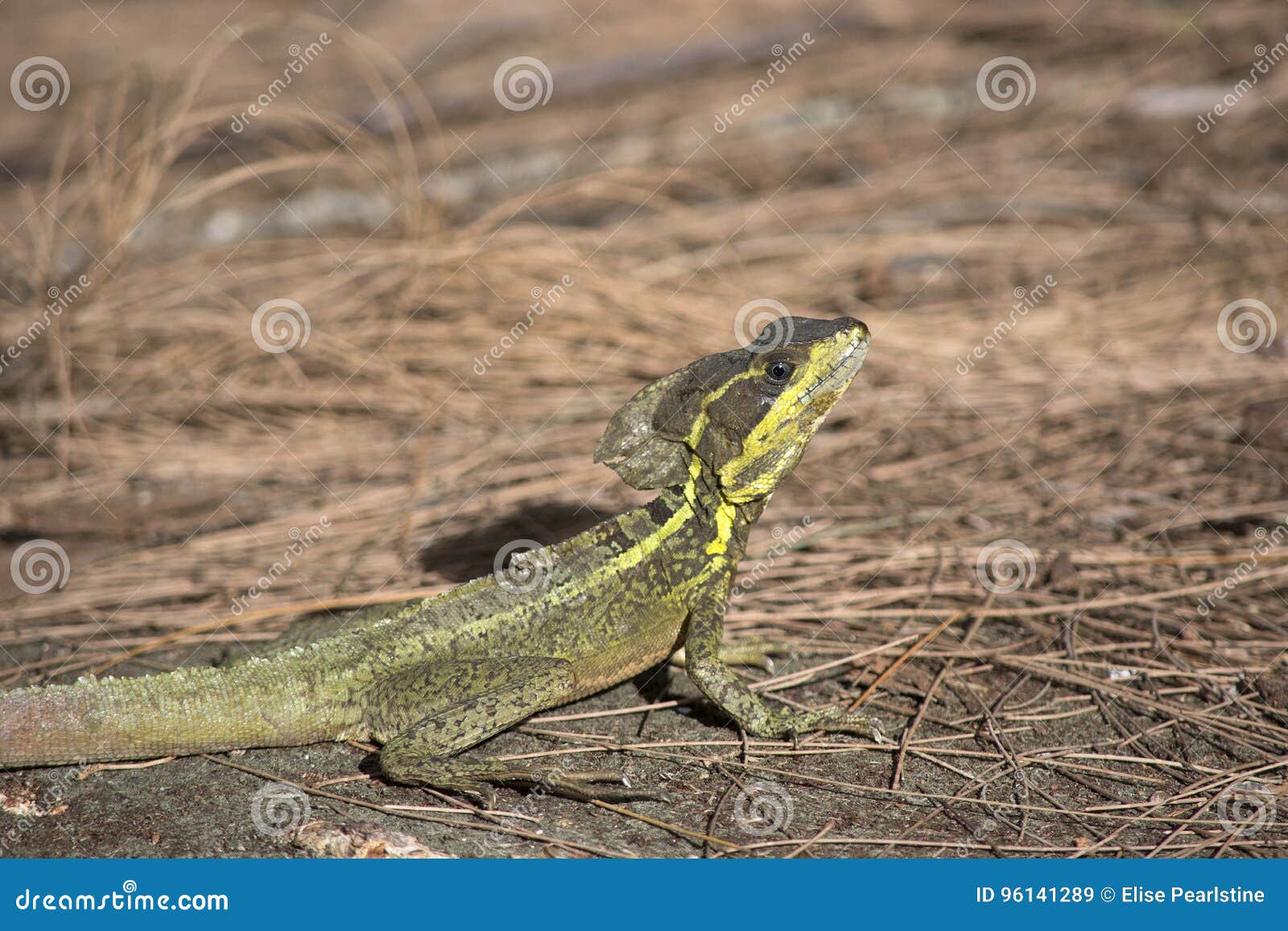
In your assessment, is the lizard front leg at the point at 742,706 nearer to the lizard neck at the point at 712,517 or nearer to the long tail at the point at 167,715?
the lizard neck at the point at 712,517

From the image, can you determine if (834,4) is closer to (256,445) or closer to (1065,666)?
(256,445)

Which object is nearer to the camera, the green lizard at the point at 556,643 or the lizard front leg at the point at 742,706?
the green lizard at the point at 556,643

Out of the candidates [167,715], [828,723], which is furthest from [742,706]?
[167,715]

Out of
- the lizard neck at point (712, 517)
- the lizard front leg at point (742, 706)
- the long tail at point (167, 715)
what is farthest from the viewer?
the lizard neck at point (712, 517)

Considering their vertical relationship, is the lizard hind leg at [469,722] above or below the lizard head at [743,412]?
below

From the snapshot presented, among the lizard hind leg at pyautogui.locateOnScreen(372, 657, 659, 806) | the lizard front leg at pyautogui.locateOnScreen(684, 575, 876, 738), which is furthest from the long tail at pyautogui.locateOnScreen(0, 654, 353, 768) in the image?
the lizard front leg at pyautogui.locateOnScreen(684, 575, 876, 738)

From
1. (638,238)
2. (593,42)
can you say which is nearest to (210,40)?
(593,42)

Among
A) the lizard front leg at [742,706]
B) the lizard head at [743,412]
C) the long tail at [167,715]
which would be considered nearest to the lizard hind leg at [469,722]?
the long tail at [167,715]

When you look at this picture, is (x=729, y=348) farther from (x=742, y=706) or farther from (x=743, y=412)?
(x=742, y=706)
